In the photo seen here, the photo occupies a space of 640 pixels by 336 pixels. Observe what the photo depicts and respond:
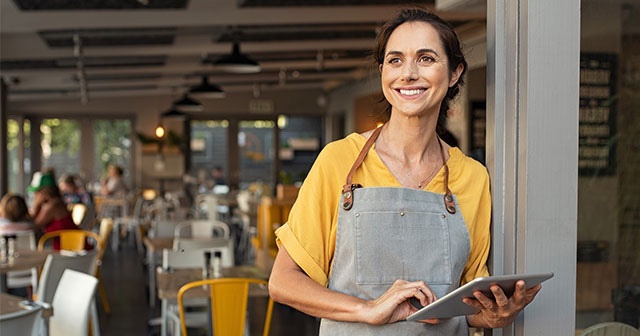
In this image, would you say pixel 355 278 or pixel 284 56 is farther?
pixel 284 56

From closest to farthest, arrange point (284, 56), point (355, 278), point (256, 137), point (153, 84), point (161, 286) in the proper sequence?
1. point (355, 278)
2. point (161, 286)
3. point (284, 56)
4. point (153, 84)
5. point (256, 137)

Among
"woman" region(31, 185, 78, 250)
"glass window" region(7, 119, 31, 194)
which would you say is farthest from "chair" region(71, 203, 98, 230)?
"glass window" region(7, 119, 31, 194)

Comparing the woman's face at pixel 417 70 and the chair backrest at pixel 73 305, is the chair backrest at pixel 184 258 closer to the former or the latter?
the chair backrest at pixel 73 305

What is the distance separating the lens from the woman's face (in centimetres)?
181

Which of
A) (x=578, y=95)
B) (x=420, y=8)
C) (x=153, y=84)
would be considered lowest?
(x=578, y=95)

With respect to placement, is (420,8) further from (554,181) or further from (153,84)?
(153,84)

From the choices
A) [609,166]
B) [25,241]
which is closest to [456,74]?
[609,166]

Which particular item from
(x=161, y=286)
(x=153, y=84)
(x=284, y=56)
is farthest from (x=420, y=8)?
(x=153, y=84)

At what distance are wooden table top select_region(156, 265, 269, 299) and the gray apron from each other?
2.96 m

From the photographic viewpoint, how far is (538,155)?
1901mm

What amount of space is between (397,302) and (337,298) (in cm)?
15

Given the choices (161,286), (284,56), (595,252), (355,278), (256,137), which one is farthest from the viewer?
(256,137)

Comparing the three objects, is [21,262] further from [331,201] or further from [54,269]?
[331,201]

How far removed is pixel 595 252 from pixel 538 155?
40 cm
